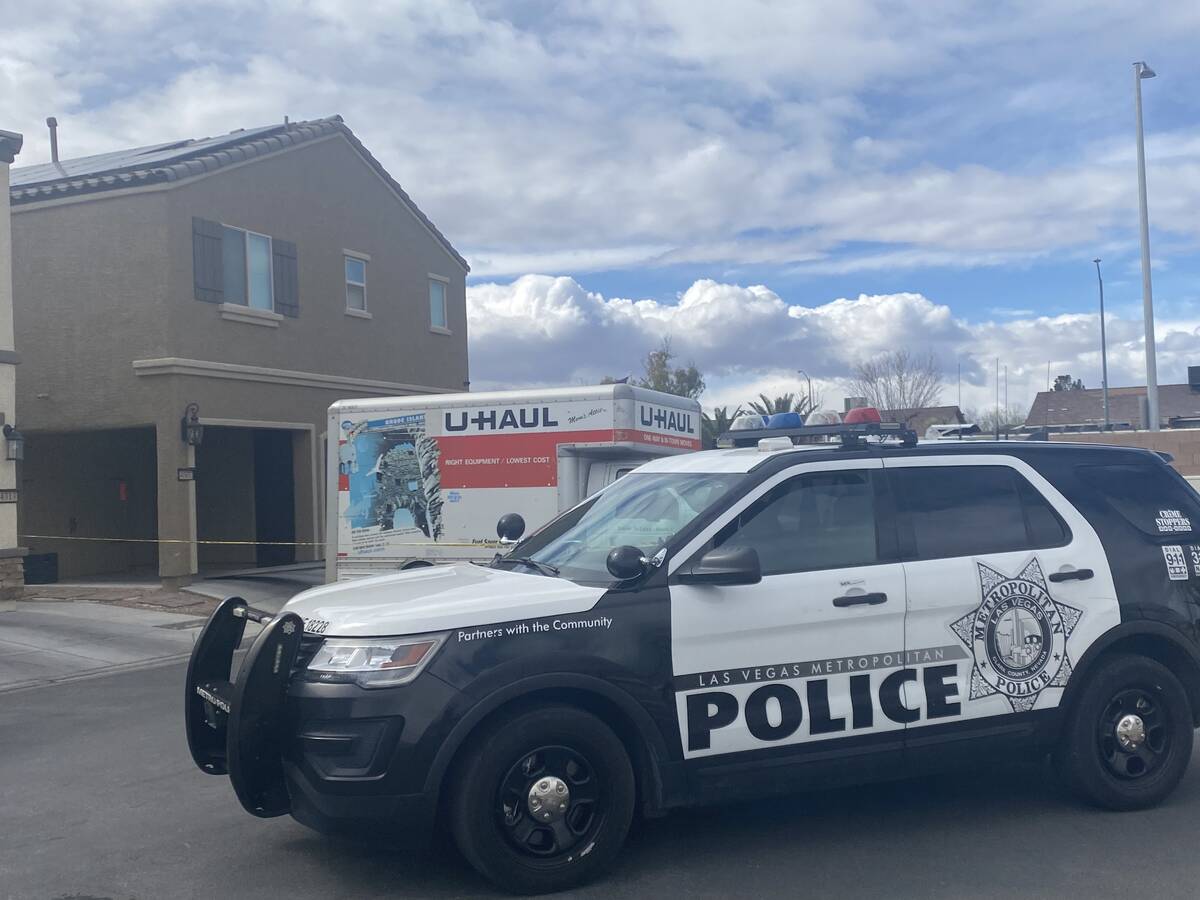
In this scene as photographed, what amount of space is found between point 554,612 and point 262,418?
1566 centimetres

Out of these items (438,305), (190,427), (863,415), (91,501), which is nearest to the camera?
(863,415)

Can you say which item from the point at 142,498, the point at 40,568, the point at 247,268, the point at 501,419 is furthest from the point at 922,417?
the point at 40,568

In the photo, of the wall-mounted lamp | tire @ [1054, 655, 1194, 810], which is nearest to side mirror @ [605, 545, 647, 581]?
tire @ [1054, 655, 1194, 810]

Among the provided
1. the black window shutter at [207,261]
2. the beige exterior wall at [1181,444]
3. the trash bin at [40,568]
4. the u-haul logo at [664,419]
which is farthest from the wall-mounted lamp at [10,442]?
the beige exterior wall at [1181,444]

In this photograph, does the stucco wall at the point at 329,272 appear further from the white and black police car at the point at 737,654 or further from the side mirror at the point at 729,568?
the side mirror at the point at 729,568

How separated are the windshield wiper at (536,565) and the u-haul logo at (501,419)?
256 inches

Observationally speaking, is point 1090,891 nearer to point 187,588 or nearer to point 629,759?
point 629,759

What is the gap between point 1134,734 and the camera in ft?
19.4

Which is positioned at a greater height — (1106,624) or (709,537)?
(709,537)

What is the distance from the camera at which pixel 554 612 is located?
16.3 feet

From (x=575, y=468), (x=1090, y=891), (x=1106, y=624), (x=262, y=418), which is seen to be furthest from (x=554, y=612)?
(x=262, y=418)

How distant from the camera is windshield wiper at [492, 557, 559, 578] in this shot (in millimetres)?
5559

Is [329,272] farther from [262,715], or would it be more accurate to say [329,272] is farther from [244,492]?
[262,715]

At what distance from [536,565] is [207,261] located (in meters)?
14.6
